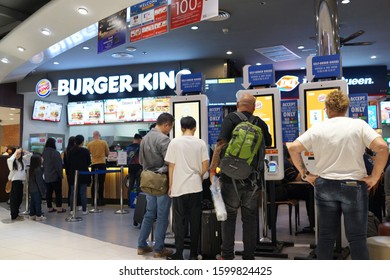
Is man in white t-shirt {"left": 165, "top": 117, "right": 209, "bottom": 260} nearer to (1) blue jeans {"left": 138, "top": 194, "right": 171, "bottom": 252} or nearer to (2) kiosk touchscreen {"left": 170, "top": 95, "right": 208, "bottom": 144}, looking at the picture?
(1) blue jeans {"left": 138, "top": 194, "right": 171, "bottom": 252}

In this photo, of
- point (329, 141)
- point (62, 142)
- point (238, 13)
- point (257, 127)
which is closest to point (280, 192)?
point (257, 127)

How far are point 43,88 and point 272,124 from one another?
845 centimetres

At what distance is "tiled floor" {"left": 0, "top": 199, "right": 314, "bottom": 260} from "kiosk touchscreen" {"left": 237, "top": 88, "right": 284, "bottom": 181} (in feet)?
3.08

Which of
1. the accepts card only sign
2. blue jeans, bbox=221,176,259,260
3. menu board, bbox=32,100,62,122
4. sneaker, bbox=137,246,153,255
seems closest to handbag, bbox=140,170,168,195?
sneaker, bbox=137,246,153,255

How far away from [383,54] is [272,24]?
4155 mm

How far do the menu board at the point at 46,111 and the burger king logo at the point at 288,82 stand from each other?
7132 millimetres

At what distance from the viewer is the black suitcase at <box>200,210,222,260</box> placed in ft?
12.4

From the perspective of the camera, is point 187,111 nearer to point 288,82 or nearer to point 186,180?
point 186,180

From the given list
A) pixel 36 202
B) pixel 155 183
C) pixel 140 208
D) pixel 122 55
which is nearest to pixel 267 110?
pixel 155 183

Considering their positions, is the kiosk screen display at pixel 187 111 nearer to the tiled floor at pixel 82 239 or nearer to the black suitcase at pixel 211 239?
the black suitcase at pixel 211 239

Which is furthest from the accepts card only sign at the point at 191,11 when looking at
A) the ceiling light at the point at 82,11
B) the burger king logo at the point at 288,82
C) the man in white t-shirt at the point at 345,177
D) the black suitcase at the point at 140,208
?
the burger king logo at the point at 288,82

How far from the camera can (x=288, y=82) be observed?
35.2 ft

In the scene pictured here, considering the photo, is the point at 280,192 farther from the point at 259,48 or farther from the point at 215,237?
the point at 259,48

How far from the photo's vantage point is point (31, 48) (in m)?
6.90
